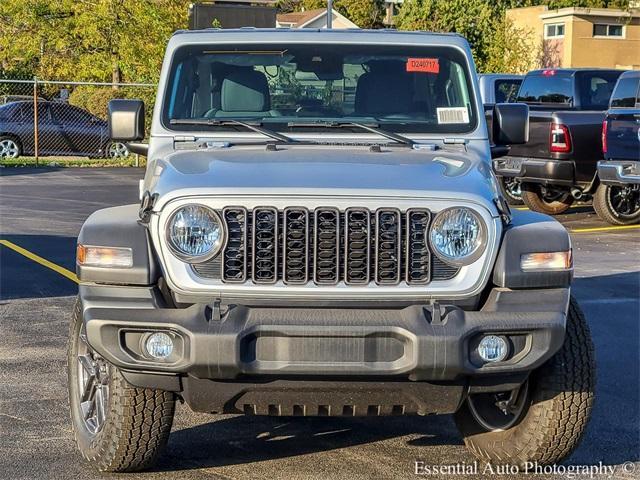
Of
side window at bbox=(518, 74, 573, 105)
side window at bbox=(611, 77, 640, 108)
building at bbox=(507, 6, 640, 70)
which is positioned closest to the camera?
side window at bbox=(611, 77, 640, 108)

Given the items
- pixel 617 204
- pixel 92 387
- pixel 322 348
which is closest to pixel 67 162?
pixel 617 204

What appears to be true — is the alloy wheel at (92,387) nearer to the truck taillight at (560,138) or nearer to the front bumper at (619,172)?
the front bumper at (619,172)

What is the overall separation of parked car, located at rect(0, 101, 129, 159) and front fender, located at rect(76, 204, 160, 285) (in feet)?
69.1

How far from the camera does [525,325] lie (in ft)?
16.0

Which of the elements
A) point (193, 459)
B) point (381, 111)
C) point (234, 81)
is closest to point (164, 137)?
point (234, 81)

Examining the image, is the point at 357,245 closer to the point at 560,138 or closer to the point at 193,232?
the point at 193,232

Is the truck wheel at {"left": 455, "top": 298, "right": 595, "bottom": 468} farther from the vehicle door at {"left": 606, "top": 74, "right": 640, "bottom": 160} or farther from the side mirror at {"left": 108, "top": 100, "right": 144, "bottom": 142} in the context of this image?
the vehicle door at {"left": 606, "top": 74, "right": 640, "bottom": 160}

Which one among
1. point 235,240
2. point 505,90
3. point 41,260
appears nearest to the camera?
point 235,240

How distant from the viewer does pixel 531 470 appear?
551cm

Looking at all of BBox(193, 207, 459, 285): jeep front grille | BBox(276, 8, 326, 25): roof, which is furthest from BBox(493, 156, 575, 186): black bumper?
BBox(276, 8, 326, 25): roof

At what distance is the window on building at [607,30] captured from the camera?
48.2 m

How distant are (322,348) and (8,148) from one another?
75.2 ft

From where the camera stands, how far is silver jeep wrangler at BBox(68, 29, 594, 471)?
4.78 meters

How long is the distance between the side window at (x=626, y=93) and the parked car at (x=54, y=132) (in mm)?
13466
